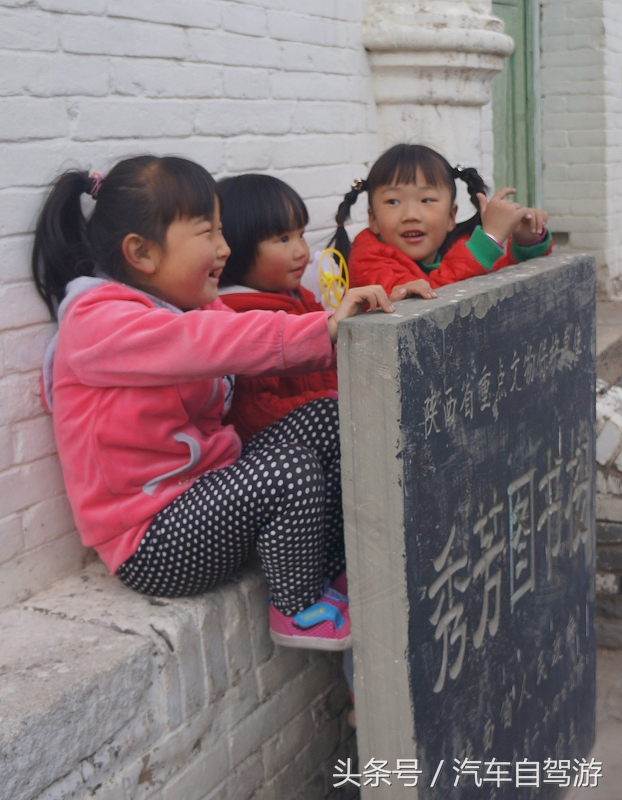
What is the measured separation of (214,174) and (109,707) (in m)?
1.47

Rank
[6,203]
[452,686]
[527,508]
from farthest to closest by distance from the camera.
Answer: [527,508], [6,203], [452,686]

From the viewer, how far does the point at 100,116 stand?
219cm

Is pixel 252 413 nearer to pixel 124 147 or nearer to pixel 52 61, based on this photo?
pixel 124 147

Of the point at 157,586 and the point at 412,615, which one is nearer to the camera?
the point at 412,615

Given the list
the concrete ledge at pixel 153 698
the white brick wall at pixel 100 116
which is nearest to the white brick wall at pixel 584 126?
the white brick wall at pixel 100 116

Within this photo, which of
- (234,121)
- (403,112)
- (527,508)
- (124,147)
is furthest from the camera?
(403,112)

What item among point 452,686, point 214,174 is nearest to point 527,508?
point 452,686

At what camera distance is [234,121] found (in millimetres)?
2693

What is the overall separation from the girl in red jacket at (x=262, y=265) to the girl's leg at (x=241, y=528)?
41 centimetres

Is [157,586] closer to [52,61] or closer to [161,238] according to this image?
[161,238]

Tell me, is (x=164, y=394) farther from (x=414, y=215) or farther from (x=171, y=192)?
(x=414, y=215)

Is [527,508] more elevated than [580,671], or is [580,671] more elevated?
[527,508]

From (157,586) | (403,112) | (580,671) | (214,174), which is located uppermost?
(403,112)

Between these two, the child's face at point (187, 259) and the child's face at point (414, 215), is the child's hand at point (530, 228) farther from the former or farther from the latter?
the child's face at point (187, 259)
